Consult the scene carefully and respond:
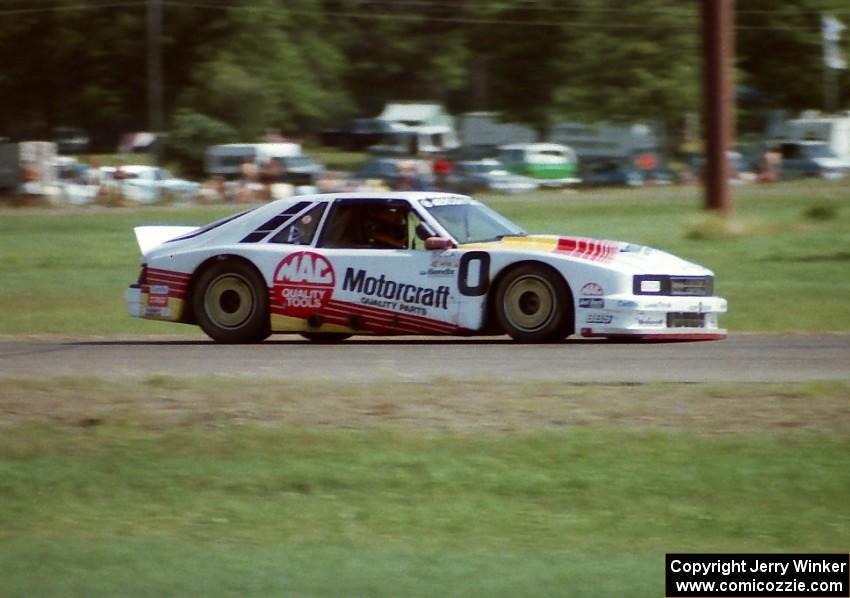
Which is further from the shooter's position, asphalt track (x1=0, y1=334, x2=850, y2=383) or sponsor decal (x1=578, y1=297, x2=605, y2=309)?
sponsor decal (x1=578, y1=297, x2=605, y2=309)

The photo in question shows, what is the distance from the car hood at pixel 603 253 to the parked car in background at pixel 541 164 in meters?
39.9

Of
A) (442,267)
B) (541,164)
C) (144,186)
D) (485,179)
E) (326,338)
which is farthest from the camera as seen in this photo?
(541,164)

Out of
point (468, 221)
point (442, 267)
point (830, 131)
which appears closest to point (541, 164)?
point (830, 131)

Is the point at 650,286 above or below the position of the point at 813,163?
below

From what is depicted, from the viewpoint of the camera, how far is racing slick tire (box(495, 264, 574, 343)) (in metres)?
13.2

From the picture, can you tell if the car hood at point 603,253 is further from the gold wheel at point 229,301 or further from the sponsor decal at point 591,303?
the gold wheel at point 229,301

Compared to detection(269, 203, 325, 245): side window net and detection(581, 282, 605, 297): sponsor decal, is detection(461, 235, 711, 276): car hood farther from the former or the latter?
detection(269, 203, 325, 245): side window net

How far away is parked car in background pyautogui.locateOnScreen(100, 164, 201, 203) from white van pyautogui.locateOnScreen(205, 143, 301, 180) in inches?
138

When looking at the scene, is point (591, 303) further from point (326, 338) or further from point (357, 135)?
point (357, 135)

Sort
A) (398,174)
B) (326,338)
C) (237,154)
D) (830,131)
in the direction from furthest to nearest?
(830,131) < (237,154) < (398,174) < (326,338)

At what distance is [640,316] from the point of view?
42.8 feet

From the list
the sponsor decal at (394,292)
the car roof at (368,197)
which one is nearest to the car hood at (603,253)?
the sponsor decal at (394,292)

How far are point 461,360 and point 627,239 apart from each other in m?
15.7

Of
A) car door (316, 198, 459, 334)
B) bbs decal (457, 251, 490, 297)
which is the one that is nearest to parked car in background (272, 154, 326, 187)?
car door (316, 198, 459, 334)
